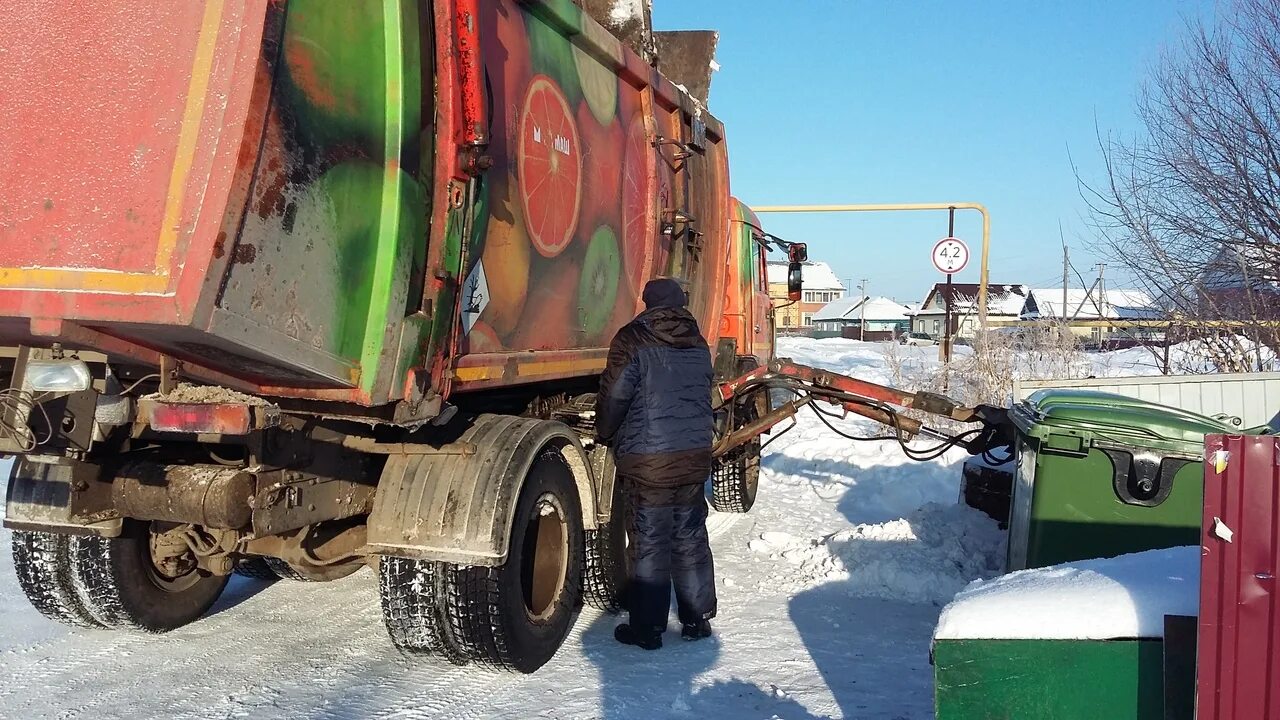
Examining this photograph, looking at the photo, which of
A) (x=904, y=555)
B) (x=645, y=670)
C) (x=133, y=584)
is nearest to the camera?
(x=645, y=670)

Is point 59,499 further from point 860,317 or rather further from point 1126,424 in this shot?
point 860,317

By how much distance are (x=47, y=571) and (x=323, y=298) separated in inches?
96.2

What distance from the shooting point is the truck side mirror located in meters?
8.80

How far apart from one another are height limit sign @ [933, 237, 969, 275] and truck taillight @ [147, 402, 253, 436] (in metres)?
13.1

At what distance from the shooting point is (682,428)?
439cm

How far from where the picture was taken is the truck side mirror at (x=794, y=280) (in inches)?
346

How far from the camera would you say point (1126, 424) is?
4.20 metres

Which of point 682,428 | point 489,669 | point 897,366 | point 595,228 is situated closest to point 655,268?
point 595,228

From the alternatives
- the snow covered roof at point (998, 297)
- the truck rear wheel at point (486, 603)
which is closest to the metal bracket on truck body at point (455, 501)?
the truck rear wheel at point (486, 603)

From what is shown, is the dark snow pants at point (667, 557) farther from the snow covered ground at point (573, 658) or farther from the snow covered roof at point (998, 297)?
the snow covered roof at point (998, 297)

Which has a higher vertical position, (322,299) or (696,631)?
(322,299)

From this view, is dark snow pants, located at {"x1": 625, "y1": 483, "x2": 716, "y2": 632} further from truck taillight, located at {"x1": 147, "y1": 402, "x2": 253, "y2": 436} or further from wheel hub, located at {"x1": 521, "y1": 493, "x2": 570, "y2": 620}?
truck taillight, located at {"x1": 147, "y1": 402, "x2": 253, "y2": 436}

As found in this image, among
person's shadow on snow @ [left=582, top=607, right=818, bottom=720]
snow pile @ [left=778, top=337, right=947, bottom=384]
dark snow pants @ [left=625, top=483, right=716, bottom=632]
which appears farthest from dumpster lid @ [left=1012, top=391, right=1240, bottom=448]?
snow pile @ [left=778, top=337, right=947, bottom=384]

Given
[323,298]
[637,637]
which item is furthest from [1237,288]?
Answer: [323,298]
